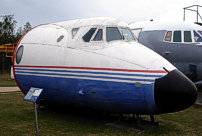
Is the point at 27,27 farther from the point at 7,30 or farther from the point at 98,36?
the point at 98,36

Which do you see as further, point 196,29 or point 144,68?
point 196,29

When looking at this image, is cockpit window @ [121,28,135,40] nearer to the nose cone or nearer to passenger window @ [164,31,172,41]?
the nose cone

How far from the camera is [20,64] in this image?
10.1 meters

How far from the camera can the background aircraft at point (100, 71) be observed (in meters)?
7.12

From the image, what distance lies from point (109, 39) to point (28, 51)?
3602mm

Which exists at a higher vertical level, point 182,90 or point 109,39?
point 109,39

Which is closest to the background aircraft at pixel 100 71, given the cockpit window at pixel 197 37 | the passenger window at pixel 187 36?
the passenger window at pixel 187 36

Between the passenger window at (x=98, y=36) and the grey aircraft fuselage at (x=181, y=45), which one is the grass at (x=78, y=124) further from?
the passenger window at (x=98, y=36)

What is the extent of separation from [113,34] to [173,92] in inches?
119

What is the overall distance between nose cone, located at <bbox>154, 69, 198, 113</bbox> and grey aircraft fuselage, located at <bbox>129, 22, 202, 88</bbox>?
688cm

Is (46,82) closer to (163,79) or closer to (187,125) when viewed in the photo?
(163,79)

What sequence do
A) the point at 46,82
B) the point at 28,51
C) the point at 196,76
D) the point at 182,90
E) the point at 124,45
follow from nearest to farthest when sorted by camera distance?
the point at 182,90
the point at 124,45
the point at 46,82
the point at 28,51
the point at 196,76

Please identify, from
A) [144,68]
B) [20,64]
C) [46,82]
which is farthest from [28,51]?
[144,68]

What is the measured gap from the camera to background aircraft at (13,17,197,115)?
23.4ft
